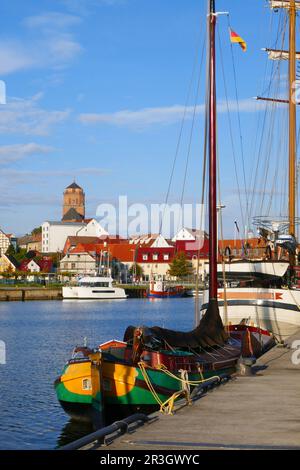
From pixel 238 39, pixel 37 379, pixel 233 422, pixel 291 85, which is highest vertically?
pixel 291 85

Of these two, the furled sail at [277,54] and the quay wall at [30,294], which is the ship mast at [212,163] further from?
the quay wall at [30,294]

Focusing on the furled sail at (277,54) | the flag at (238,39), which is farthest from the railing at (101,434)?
the furled sail at (277,54)

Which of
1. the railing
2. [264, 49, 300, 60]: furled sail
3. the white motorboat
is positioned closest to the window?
the railing

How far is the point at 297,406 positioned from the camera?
53.9 feet

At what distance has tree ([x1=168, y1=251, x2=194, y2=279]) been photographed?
165250 mm

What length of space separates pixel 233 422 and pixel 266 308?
24046mm

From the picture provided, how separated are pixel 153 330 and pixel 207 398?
134 inches

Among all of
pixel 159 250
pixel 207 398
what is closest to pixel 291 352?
pixel 207 398

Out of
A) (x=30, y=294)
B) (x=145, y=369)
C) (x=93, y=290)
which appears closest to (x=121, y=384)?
(x=145, y=369)

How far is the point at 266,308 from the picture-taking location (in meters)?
38.4

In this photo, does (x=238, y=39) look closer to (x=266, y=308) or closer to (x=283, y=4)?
(x=266, y=308)

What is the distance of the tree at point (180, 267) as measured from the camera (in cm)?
16525
